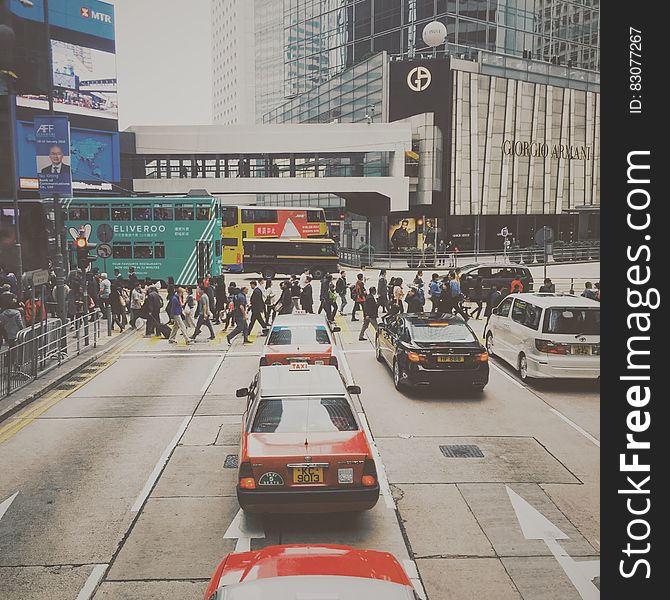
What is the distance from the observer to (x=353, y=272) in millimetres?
46188

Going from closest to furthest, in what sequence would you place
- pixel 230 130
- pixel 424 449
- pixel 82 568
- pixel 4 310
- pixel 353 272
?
pixel 82 568
pixel 424 449
pixel 4 310
pixel 353 272
pixel 230 130

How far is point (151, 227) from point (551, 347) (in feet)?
79.5

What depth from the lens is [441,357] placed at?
1330cm

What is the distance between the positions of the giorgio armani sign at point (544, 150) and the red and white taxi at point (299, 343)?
156 ft

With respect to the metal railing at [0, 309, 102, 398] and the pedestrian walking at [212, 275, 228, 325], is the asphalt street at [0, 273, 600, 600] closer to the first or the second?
the metal railing at [0, 309, 102, 398]

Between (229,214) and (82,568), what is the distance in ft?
123

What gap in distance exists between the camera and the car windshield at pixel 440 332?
538 inches

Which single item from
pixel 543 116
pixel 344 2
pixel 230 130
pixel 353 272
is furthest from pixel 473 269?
pixel 344 2

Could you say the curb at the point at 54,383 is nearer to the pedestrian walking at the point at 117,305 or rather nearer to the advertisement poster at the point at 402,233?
the pedestrian walking at the point at 117,305

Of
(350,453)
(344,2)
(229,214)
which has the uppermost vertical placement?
(344,2)

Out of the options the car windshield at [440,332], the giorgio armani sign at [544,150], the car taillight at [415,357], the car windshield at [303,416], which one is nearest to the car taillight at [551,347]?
the car windshield at [440,332]

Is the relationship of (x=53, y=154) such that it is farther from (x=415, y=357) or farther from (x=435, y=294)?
(x=435, y=294)

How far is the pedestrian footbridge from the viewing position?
52.8 m

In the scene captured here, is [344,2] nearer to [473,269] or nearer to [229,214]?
[229,214]
